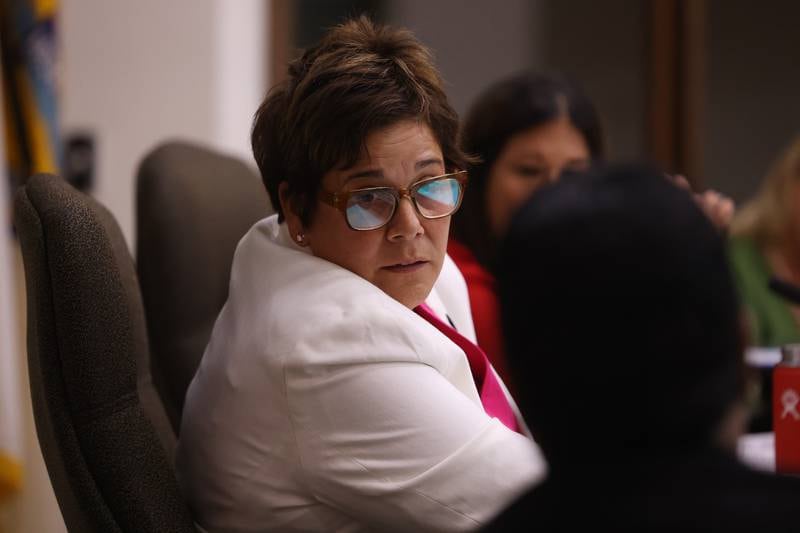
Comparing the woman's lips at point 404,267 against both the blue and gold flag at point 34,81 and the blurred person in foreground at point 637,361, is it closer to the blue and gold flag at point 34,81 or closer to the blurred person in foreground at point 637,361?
the blurred person in foreground at point 637,361

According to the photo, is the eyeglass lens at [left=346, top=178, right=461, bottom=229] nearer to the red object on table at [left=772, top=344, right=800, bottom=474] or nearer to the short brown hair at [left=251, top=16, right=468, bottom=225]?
the short brown hair at [left=251, top=16, right=468, bottom=225]

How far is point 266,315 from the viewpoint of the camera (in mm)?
1099

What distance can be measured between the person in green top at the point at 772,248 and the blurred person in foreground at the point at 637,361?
2.00 meters

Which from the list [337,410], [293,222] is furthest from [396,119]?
[337,410]

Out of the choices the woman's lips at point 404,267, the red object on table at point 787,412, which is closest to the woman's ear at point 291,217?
the woman's lips at point 404,267

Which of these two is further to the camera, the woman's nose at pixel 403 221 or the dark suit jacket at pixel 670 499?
the woman's nose at pixel 403 221

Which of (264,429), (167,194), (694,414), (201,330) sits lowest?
(201,330)

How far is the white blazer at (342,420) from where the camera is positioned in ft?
3.28

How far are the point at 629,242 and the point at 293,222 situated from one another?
0.67m

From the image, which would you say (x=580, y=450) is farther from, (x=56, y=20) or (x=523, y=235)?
(x=56, y=20)

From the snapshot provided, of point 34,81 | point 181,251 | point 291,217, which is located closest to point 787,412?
point 291,217

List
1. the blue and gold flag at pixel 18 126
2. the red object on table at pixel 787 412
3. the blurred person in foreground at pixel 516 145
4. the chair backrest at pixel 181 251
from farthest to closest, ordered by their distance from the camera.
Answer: the blue and gold flag at pixel 18 126, the blurred person in foreground at pixel 516 145, the chair backrest at pixel 181 251, the red object on table at pixel 787 412

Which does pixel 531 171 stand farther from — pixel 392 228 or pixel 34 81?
pixel 34 81

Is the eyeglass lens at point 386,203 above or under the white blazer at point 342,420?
above
